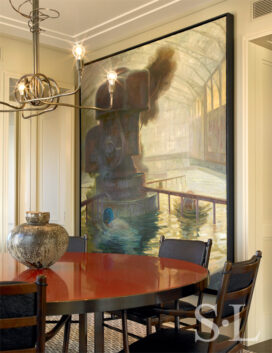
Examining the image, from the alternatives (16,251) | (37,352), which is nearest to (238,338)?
(37,352)

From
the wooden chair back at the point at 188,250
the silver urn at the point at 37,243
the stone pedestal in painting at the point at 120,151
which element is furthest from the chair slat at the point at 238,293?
the stone pedestal in painting at the point at 120,151

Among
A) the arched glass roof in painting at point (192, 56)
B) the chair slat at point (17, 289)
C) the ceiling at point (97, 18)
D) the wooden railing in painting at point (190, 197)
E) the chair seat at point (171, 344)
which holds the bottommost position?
the chair seat at point (171, 344)

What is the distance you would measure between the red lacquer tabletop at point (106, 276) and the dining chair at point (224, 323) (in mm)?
204

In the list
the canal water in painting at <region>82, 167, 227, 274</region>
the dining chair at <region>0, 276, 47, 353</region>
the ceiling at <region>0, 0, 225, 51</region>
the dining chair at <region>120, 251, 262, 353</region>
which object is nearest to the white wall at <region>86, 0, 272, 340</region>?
the canal water in painting at <region>82, 167, 227, 274</region>

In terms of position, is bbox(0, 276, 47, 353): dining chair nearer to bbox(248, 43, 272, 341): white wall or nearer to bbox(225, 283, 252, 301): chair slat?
bbox(225, 283, 252, 301): chair slat

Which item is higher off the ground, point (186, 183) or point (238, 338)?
point (186, 183)

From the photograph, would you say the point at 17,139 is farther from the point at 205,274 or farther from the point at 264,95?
the point at 205,274

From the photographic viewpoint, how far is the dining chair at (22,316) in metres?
1.60

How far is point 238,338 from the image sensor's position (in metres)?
2.12

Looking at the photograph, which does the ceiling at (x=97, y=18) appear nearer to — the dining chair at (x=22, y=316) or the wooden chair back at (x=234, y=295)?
the wooden chair back at (x=234, y=295)

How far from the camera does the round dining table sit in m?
1.82

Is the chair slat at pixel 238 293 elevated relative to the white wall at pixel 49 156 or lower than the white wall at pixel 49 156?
lower

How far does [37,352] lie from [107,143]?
128 inches

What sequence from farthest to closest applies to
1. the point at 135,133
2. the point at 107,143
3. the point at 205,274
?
the point at 107,143
the point at 135,133
the point at 205,274
